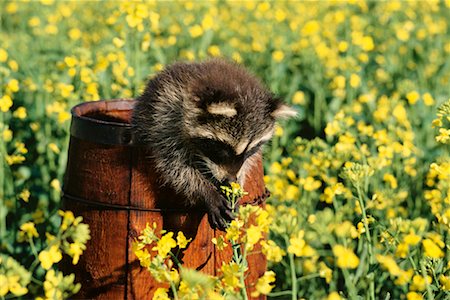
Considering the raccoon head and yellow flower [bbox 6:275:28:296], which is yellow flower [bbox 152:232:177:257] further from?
the raccoon head

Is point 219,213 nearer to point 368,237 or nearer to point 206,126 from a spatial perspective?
point 206,126

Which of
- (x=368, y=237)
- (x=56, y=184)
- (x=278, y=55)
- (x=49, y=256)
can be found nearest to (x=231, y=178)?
(x=368, y=237)

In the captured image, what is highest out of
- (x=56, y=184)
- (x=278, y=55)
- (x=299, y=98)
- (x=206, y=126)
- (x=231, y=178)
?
(x=278, y=55)

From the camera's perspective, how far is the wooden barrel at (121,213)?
3951mm

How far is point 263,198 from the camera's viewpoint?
174 inches

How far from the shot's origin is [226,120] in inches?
155

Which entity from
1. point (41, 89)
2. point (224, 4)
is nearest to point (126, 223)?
point (41, 89)

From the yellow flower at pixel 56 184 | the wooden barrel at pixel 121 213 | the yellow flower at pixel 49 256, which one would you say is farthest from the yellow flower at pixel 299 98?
the yellow flower at pixel 49 256

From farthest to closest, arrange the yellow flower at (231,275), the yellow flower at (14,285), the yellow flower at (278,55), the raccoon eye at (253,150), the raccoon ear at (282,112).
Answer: the yellow flower at (278,55), the raccoon ear at (282,112), the raccoon eye at (253,150), the yellow flower at (231,275), the yellow flower at (14,285)

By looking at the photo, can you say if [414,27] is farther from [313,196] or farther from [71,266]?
[71,266]

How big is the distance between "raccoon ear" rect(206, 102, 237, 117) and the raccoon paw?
43 cm

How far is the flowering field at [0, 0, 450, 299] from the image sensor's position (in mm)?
3037

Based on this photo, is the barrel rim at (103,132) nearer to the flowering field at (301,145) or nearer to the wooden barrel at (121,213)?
the wooden barrel at (121,213)

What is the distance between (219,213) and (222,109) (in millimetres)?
515
